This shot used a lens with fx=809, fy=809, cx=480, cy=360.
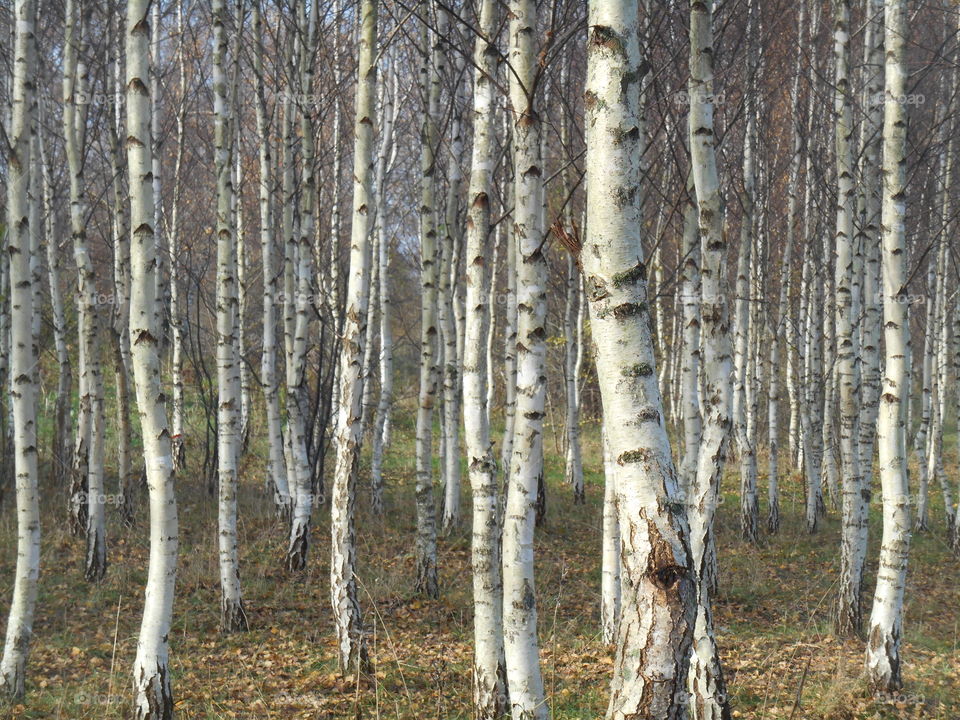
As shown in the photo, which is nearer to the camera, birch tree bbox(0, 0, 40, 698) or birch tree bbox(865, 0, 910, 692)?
birch tree bbox(0, 0, 40, 698)

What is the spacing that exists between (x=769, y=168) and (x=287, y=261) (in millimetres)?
7116

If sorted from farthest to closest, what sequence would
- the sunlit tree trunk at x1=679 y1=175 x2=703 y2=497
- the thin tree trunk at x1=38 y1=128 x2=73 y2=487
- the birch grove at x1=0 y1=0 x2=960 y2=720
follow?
the thin tree trunk at x1=38 y1=128 x2=73 y2=487 < the sunlit tree trunk at x1=679 y1=175 x2=703 y2=497 < the birch grove at x1=0 y1=0 x2=960 y2=720

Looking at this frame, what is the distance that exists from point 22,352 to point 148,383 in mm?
1188

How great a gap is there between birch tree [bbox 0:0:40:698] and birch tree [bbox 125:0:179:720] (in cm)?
106

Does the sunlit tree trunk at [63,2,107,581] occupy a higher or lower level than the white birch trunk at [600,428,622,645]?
higher

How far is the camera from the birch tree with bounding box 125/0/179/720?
14.0 feet

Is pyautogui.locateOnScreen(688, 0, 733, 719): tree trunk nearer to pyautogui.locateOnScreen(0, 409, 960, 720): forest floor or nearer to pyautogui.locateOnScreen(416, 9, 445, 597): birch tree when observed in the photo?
pyautogui.locateOnScreen(0, 409, 960, 720): forest floor

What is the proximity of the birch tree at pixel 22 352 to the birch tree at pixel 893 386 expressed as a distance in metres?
5.71

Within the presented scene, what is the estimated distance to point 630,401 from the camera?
2578 mm

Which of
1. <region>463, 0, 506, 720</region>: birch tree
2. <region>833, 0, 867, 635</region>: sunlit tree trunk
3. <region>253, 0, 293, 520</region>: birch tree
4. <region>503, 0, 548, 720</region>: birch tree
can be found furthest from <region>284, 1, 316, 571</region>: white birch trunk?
<region>833, 0, 867, 635</region>: sunlit tree trunk

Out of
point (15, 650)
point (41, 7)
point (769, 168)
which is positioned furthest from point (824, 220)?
point (15, 650)

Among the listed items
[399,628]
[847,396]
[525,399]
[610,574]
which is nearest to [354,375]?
[525,399]

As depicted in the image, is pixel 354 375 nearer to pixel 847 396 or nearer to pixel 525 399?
pixel 525 399

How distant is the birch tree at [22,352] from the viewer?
4.92 meters
